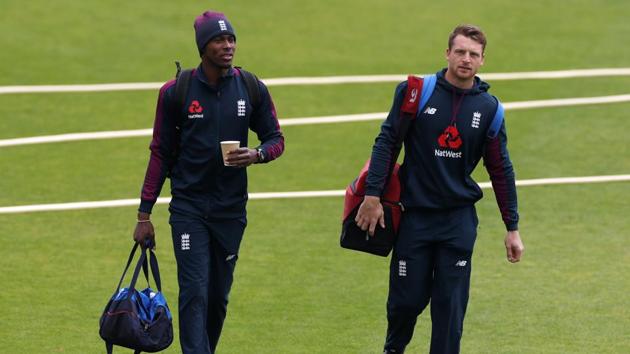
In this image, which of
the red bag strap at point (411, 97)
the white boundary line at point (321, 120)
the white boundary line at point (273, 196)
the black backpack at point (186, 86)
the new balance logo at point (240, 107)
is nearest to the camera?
the red bag strap at point (411, 97)

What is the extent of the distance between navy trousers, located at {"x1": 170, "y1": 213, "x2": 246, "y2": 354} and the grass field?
136 cm

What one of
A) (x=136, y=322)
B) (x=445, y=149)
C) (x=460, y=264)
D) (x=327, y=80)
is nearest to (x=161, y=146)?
(x=136, y=322)

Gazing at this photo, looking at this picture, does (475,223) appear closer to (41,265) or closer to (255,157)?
(255,157)

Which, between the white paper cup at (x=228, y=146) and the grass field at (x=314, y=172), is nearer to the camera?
the white paper cup at (x=228, y=146)

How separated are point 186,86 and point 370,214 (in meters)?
1.54

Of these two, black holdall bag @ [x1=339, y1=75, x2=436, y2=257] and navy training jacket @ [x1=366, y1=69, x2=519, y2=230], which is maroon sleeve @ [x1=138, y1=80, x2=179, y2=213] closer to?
black holdall bag @ [x1=339, y1=75, x2=436, y2=257]

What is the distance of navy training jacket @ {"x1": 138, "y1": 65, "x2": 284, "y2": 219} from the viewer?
1032 cm

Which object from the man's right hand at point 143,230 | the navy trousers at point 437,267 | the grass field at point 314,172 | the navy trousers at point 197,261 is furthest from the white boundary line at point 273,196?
the navy trousers at point 437,267

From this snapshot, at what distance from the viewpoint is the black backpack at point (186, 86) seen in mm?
10289

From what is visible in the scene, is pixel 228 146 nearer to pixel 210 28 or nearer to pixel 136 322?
pixel 210 28

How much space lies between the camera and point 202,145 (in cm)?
1032

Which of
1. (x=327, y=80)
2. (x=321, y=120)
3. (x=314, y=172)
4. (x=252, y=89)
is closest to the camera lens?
(x=252, y=89)

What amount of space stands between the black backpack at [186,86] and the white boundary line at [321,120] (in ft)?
25.9

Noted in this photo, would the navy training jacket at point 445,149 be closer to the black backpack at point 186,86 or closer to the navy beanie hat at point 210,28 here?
the black backpack at point 186,86
